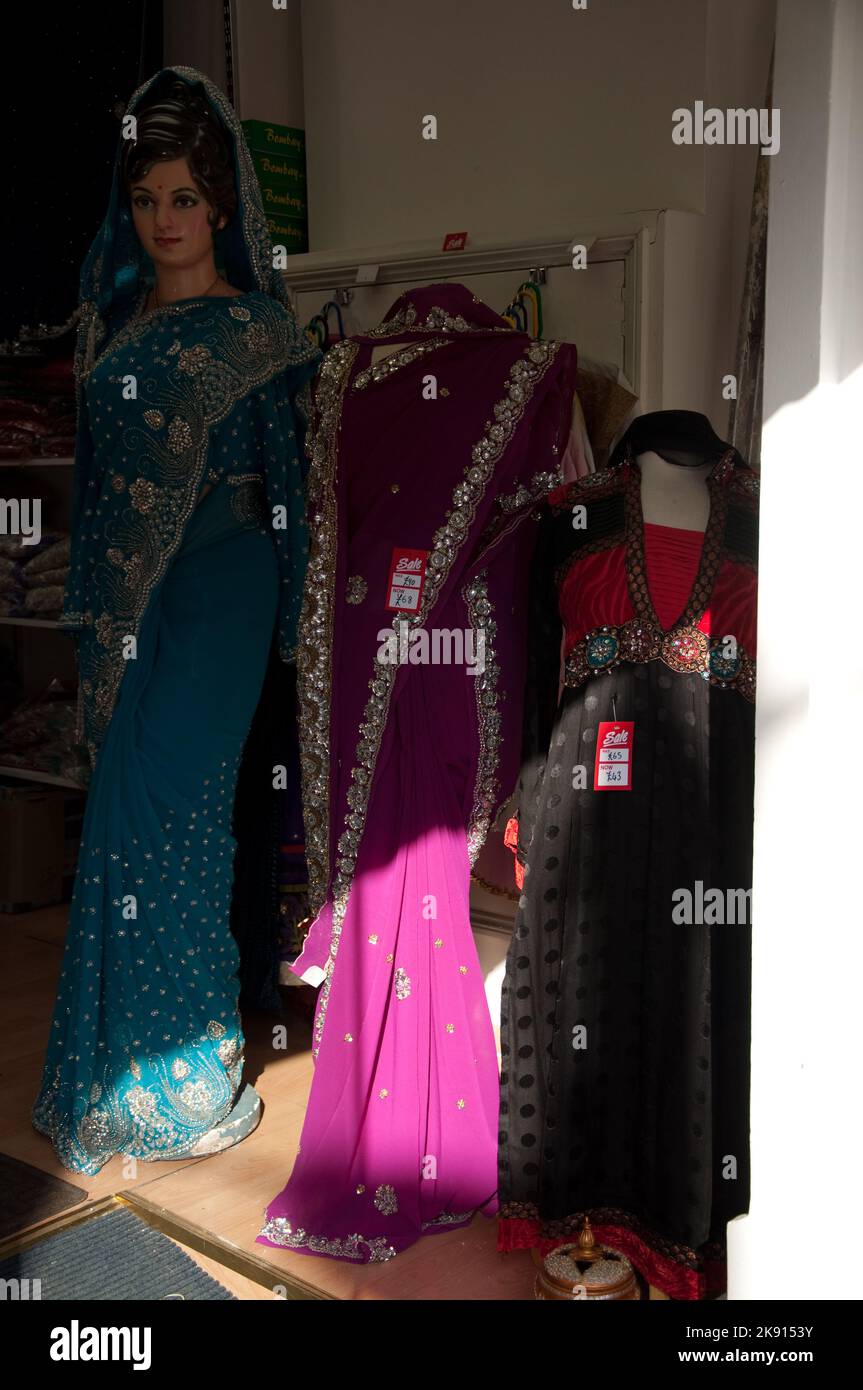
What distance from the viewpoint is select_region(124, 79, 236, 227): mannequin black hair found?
2.60 meters

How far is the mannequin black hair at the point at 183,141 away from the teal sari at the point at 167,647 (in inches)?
1.2

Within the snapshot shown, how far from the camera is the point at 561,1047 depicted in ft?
7.18

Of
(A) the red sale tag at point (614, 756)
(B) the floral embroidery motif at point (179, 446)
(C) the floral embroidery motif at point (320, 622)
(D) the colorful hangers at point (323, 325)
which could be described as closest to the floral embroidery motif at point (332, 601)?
(C) the floral embroidery motif at point (320, 622)

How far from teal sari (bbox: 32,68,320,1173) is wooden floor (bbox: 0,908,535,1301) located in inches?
2.3

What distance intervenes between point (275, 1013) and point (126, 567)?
1.22 m

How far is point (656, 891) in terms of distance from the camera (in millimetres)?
2137

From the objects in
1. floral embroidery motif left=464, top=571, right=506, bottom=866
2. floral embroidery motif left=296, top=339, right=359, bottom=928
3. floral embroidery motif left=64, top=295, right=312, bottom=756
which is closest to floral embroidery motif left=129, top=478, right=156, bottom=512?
floral embroidery motif left=64, top=295, right=312, bottom=756

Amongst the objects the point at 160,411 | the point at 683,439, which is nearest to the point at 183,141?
the point at 160,411

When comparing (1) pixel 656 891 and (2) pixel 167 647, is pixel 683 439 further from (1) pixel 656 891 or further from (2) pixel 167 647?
(2) pixel 167 647

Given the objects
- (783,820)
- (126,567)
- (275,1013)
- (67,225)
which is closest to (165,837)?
(126,567)

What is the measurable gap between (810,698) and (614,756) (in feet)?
2.09

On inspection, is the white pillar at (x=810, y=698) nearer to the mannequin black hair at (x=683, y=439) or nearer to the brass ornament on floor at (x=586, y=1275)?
the brass ornament on floor at (x=586, y=1275)

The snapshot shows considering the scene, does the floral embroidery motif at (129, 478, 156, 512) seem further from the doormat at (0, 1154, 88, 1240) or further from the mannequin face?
the doormat at (0, 1154, 88, 1240)
